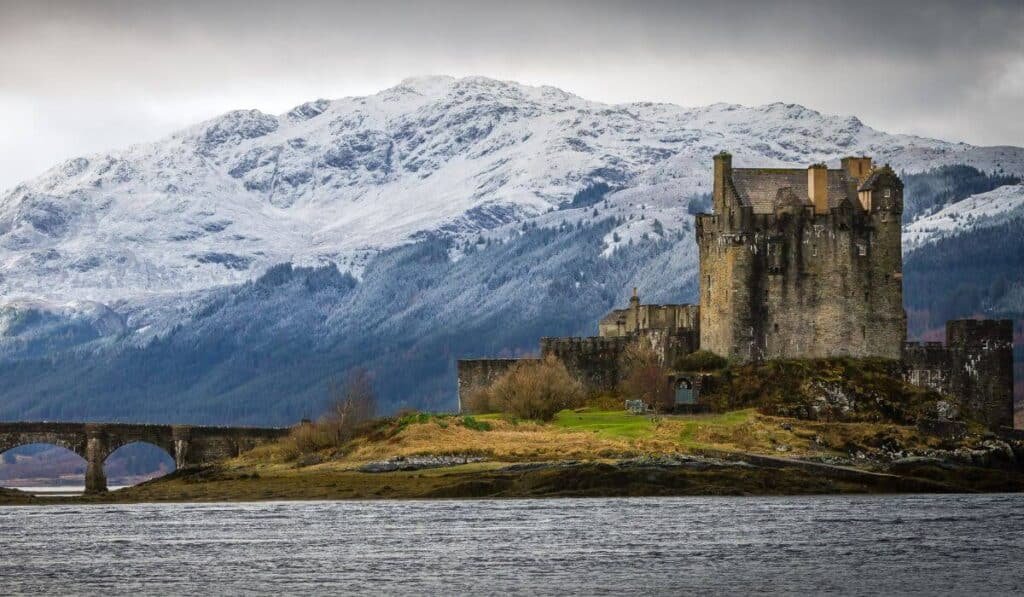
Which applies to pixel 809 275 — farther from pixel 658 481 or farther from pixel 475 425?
pixel 475 425

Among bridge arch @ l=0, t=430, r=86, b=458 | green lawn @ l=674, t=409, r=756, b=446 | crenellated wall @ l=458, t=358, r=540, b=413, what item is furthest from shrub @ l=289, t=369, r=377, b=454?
green lawn @ l=674, t=409, r=756, b=446

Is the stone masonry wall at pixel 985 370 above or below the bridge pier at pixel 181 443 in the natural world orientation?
above

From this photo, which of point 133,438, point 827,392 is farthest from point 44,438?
point 827,392

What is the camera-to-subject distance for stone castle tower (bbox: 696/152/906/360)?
140750 mm

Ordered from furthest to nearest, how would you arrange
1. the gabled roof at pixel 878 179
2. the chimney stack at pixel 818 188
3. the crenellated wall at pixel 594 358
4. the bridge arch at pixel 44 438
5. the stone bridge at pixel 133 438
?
the bridge arch at pixel 44 438, the stone bridge at pixel 133 438, the crenellated wall at pixel 594 358, the gabled roof at pixel 878 179, the chimney stack at pixel 818 188

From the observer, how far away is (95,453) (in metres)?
174

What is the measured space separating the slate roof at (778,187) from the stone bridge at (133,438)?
1811 inches

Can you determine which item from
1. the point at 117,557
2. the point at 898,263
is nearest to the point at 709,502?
the point at 898,263

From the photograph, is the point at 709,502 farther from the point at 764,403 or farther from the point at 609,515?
the point at 764,403

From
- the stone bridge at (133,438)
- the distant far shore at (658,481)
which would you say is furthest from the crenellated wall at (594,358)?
the stone bridge at (133,438)

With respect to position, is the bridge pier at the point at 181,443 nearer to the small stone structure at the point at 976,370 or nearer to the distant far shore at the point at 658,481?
the distant far shore at the point at 658,481

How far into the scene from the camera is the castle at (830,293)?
141 m

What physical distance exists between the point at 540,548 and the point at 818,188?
176ft

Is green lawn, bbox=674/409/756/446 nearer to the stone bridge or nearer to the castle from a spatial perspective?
the castle
